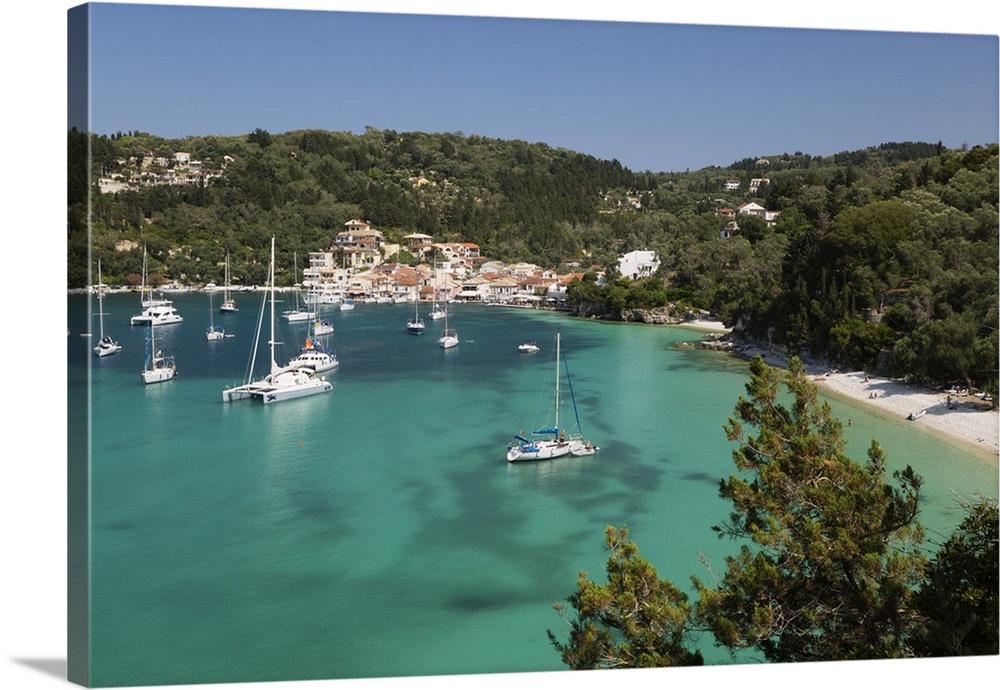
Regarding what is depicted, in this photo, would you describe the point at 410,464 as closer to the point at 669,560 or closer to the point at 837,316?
the point at 669,560

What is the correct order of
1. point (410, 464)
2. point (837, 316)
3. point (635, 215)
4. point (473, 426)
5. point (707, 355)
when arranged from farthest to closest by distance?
point (635, 215) → point (707, 355) → point (837, 316) → point (473, 426) → point (410, 464)

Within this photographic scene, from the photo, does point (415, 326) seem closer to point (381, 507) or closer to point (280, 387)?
point (280, 387)

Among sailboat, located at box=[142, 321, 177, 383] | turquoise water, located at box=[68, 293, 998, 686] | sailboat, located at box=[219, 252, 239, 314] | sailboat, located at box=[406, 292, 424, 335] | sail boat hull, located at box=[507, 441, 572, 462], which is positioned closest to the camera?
turquoise water, located at box=[68, 293, 998, 686]

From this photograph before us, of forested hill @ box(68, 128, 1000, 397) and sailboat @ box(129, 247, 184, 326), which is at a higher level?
forested hill @ box(68, 128, 1000, 397)

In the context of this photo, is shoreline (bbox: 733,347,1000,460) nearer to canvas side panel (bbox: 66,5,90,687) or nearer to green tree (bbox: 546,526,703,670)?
green tree (bbox: 546,526,703,670)

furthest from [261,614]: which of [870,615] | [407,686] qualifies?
[870,615]

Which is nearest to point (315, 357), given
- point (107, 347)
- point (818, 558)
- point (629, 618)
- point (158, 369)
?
point (158, 369)

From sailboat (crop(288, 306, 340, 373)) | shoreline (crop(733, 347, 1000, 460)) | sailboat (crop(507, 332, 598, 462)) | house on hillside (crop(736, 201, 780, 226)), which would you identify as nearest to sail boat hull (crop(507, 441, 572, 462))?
sailboat (crop(507, 332, 598, 462))
